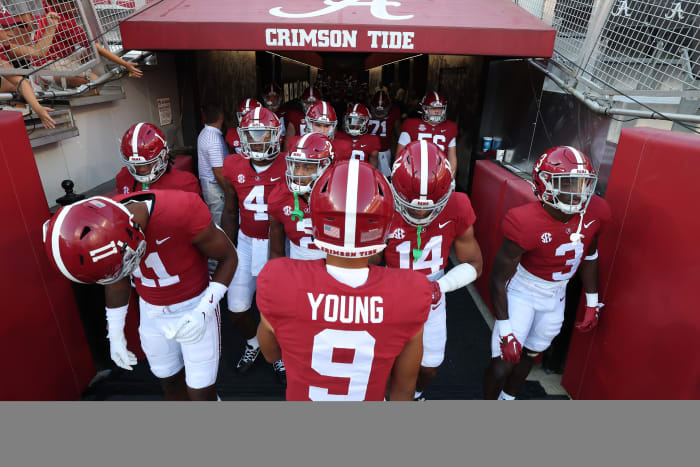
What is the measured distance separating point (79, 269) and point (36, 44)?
105 inches

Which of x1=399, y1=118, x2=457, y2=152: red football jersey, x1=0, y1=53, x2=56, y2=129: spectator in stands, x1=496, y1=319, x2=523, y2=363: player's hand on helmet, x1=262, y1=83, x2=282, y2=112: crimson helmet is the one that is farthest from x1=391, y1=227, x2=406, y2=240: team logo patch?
x1=262, y1=83, x2=282, y2=112: crimson helmet

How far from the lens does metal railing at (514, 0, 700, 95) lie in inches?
129

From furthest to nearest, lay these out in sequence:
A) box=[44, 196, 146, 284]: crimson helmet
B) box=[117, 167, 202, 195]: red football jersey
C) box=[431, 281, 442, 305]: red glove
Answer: box=[117, 167, 202, 195]: red football jersey → box=[431, 281, 442, 305]: red glove → box=[44, 196, 146, 284]: crimson helmet

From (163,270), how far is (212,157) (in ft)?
8.15

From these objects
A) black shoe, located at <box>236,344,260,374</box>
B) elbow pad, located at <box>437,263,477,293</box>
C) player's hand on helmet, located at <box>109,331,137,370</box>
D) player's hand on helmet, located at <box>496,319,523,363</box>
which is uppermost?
elbow pad, located at <box>437,263,477,293</box>

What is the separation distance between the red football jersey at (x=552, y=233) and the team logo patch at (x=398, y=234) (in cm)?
70

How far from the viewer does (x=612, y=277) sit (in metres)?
2.99

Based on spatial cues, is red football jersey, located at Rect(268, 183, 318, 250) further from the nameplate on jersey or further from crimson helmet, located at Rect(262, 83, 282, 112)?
crimson helmet, located at Rect(262, 83, 282, 112)

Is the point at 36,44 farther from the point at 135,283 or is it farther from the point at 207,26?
the point at 135,283

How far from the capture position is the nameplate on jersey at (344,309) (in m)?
1.52

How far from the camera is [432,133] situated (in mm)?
5578

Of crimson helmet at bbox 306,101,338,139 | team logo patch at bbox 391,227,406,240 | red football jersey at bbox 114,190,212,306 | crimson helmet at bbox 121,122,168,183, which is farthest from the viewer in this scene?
crimson helmet at bbox 306,101,338,139

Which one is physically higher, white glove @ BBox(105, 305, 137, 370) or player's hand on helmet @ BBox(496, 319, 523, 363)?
white glove @ BBox(105, 305, 137, 370)

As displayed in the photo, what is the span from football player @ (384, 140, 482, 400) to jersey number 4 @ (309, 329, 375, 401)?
42.6 inches
